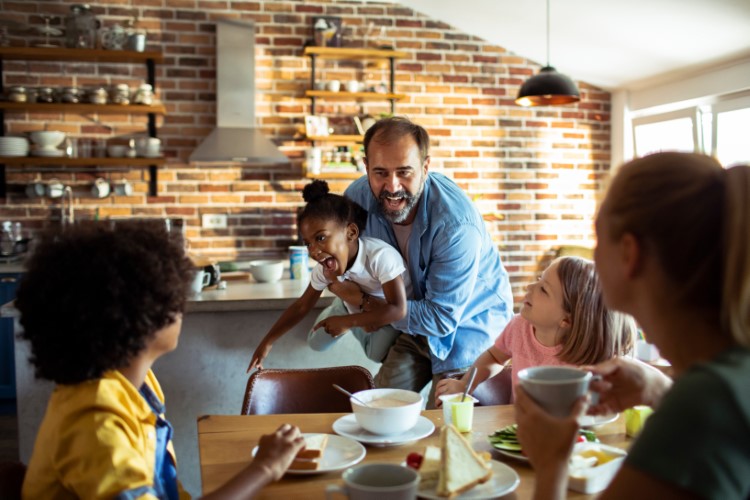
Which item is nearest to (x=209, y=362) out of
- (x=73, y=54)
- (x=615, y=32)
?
(x=73, y=54)

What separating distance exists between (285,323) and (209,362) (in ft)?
1.96

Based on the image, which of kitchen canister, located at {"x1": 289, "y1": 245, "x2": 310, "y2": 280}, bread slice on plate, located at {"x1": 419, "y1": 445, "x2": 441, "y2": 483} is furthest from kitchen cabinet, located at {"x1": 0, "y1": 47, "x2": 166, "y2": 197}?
bread slice on plate, located at {"x1": 419, "y1": 445, "x2": 441, "y2": 483}

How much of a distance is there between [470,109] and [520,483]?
4.71 meters

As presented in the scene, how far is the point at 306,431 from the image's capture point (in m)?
1.59

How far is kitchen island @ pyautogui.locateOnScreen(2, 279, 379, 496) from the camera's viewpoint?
9.09 feet

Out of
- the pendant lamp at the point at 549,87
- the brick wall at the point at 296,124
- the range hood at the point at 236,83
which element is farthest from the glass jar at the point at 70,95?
the pendant lamp at the point at 549,87

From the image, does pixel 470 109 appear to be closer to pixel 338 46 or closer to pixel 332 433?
pixel 338 46

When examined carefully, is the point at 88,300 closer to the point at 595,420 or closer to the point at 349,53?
the point at 595,420

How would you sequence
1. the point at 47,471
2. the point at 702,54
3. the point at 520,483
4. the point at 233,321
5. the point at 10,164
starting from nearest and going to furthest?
the point at 47,471 → the point at 520,483 → the point at 233,321 → the point at 702,54 → the point at 10,164

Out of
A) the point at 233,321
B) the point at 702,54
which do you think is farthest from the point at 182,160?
the point at 702,54

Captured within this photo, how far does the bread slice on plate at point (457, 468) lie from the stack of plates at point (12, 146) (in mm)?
4527

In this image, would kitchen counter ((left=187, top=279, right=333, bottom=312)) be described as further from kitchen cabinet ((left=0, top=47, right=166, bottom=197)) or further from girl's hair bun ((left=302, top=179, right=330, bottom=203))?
kitchen cabinet ((left=0, top=47, right=166, bottom=197))

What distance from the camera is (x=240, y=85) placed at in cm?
519

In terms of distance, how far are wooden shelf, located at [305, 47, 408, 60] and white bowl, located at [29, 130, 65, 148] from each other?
6.08 feet
